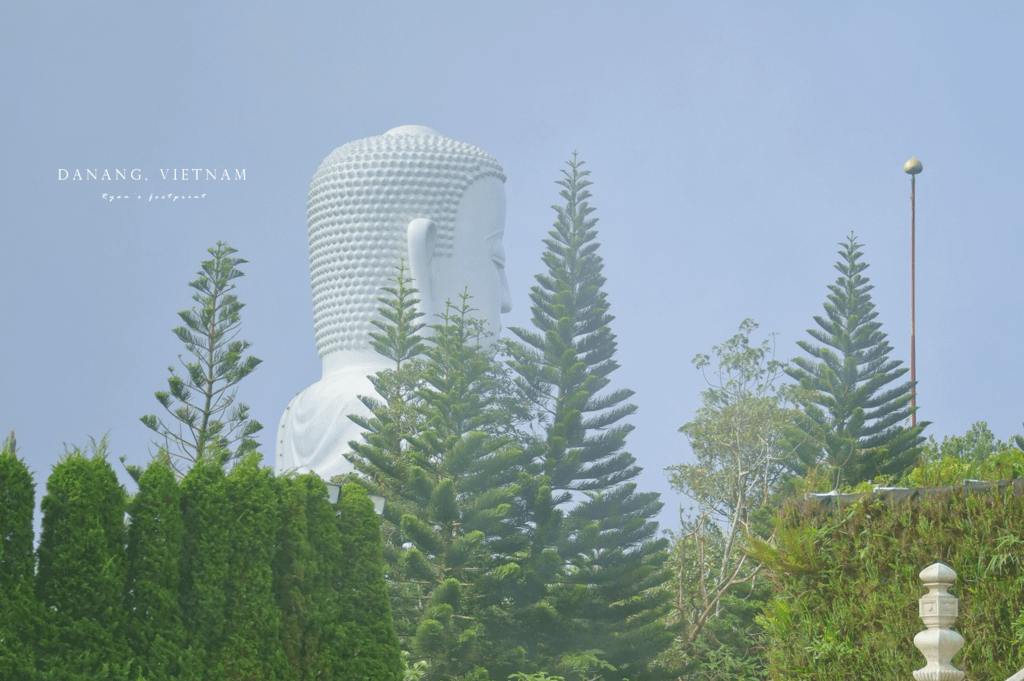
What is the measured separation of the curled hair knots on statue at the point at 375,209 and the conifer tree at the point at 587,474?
8.80ft

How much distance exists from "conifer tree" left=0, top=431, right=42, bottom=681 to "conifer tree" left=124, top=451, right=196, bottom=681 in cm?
58

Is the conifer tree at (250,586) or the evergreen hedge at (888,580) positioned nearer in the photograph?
the evergreen hedge at (888,580)

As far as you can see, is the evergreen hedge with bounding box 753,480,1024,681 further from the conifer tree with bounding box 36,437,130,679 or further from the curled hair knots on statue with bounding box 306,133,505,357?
the curled hair knots on statue with bounding box 306,133,505,357

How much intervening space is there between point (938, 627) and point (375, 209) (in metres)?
12.7

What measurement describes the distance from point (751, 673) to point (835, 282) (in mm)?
5435

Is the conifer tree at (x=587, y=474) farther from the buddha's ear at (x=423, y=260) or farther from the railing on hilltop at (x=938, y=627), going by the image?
the railing on hilltop at (x=938, y=627)

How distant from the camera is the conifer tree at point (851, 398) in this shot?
15.2 metres

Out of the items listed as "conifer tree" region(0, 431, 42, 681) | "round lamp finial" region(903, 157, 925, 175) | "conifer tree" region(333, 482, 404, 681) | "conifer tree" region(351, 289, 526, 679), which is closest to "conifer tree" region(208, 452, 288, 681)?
"conifer tree" region(333, 482, 404, 681)

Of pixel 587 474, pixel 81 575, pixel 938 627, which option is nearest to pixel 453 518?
pixel 587 474

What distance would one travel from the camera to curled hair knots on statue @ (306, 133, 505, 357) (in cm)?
1830

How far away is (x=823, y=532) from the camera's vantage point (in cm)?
796

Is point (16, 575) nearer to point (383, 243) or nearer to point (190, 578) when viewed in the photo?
point (190, 578)

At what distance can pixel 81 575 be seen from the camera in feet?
22.1

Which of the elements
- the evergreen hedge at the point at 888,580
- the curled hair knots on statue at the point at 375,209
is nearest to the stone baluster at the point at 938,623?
the evergreen hedge at the point at 888,580
